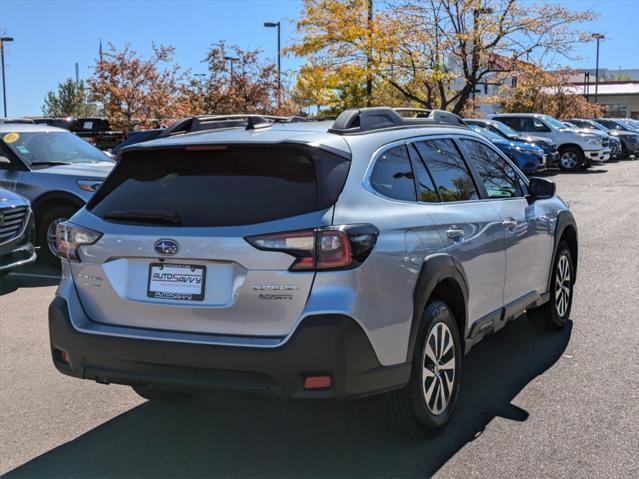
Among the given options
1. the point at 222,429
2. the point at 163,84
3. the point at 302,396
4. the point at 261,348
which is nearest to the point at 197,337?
the point at 261,348

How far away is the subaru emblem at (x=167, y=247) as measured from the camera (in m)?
3.61

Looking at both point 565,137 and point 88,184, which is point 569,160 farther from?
point 88,184

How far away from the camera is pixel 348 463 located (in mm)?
3863

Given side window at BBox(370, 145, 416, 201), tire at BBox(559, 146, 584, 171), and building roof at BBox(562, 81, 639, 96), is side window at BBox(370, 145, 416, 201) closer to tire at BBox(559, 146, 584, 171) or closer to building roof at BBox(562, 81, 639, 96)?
tire at BBox(559, 146, 584, 171)

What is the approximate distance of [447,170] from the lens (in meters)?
4.75

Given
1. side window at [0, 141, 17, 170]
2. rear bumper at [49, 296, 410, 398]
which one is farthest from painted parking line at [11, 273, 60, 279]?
rear bumper at [49, 296, 410, 398]

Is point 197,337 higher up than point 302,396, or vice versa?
point 197,337

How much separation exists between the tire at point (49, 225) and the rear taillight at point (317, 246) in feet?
21.9

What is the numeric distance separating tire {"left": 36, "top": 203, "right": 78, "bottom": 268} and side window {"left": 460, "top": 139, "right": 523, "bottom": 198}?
5.85 meters

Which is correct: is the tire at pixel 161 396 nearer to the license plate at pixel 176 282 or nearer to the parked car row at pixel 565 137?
the license plate at pixel 176 282

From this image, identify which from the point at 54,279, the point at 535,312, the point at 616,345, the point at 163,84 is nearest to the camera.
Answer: the point at 616,345

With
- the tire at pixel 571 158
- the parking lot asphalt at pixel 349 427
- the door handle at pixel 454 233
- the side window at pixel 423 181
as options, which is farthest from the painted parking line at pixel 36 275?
the tire at pixel 571 158

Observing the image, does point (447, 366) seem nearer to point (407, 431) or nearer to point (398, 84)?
point (407, 431)

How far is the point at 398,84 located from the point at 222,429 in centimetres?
2483
